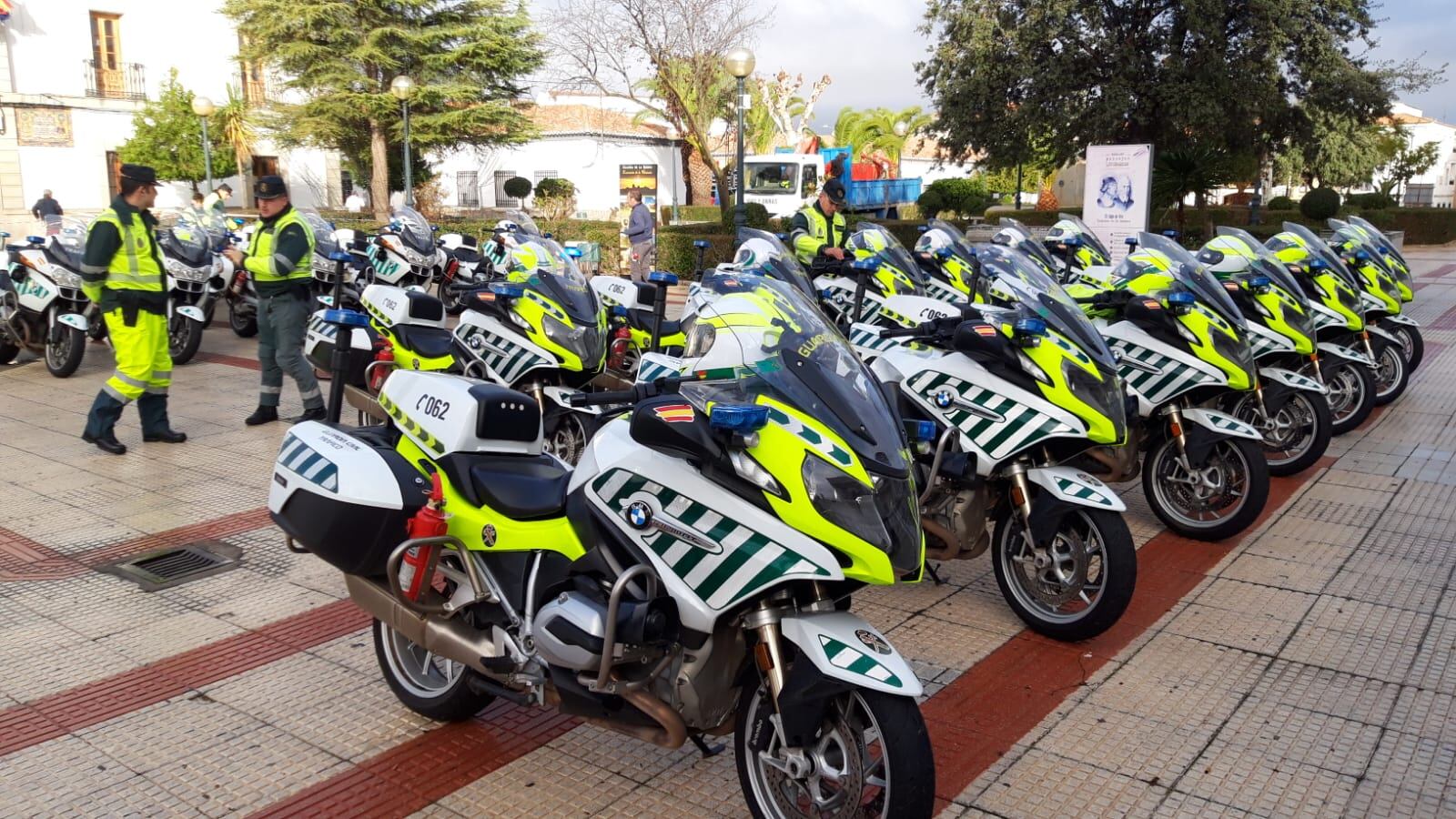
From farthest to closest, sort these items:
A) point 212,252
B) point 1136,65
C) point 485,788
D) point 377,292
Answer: point 1136,65 → point 212,252 → point 377,292 → point 485,788

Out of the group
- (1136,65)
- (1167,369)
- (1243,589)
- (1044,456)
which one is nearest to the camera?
(1044,456)

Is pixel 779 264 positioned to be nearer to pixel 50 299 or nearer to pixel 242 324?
pixel 50 299

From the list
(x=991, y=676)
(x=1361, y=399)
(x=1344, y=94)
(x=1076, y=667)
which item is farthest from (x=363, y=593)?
(x=1344, y=94)

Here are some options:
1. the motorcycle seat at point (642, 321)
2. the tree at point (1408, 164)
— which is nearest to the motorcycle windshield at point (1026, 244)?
the motorcycle seat at point (642, 321)

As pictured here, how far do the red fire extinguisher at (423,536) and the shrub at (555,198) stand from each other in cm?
2982

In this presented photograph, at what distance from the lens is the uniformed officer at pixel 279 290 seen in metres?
7.97

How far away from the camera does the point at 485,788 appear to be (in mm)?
3584

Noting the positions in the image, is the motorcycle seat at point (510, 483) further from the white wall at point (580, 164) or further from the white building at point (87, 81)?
the white wall at point (580, 164)

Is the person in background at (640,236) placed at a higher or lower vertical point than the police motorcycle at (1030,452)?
higher

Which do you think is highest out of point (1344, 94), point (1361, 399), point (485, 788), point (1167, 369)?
point (1344, 94)

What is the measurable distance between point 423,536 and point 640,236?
51.0 ft

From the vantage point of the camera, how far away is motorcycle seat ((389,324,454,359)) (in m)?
7.09

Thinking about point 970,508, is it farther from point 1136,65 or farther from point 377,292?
point 1136,65

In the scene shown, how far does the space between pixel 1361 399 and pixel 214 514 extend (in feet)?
25.5
